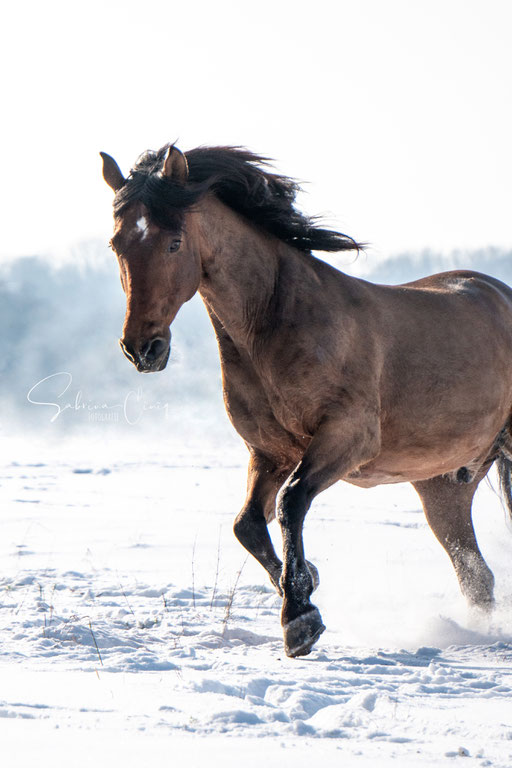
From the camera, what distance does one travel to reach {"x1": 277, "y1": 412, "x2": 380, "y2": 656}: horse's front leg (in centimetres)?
382

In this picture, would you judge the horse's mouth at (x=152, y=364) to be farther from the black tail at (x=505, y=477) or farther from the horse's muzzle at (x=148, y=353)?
the black tail at (x=505, y=477)

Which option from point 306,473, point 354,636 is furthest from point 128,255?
point 354,636

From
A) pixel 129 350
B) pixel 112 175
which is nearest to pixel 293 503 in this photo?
pixel 129 350

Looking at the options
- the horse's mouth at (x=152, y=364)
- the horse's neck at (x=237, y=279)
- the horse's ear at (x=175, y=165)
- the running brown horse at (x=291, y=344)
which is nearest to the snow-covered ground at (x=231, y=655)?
the running brown horse at (x=291, y=344)

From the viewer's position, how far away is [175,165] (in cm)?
408

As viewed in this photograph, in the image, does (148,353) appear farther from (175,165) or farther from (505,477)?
(505,477)

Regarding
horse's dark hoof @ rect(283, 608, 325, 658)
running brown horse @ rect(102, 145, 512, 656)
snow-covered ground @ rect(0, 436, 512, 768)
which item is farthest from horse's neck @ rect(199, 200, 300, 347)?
snow-covered ground @ rect(0, 436, 512, 768)

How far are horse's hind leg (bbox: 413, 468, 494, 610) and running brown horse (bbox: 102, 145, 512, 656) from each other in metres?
0.83

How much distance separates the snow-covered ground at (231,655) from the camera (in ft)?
7.42

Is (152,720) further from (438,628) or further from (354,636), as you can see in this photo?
(438,628)

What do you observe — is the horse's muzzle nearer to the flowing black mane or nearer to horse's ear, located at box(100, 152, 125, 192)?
the flowing black mane

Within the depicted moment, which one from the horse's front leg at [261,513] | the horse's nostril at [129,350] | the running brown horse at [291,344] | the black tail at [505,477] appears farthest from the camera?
the black tail at [505,477]

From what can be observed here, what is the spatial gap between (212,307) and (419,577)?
3705 mm

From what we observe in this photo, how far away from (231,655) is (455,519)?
282 cm
